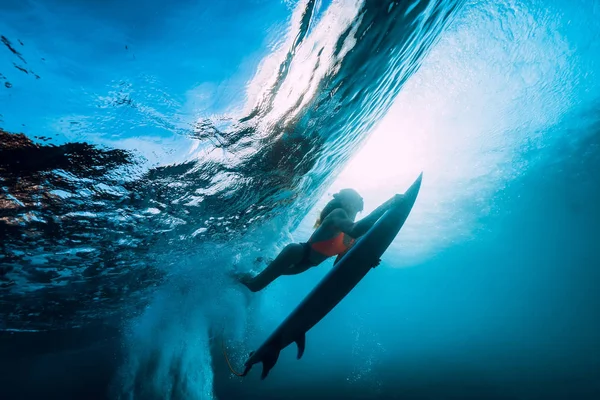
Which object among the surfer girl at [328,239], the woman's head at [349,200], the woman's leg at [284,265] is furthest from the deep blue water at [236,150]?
the woman's leg at [284,265]

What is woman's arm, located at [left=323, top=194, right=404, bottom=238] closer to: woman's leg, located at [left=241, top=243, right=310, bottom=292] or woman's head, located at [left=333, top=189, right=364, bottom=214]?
woman's head, located at [left=333, top=189, right=364, bottom=214]

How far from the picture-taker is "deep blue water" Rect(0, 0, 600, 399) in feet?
13.1

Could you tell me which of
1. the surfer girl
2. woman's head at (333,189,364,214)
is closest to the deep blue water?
woman's head at (333,189,364,214)

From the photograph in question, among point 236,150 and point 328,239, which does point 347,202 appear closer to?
point 328,239

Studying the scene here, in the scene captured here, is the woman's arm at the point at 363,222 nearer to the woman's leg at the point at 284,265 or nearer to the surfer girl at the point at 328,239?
the surfer girl at the point at 328,239

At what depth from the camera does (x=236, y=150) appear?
6871 millimetres

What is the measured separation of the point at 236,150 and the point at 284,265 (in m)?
3.42

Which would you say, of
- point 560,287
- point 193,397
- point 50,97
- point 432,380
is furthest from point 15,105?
point 560,287

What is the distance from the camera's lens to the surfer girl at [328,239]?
16.3 ft

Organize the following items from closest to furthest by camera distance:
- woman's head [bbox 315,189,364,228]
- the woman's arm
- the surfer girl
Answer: the woman's arm
the surfer girl
woman's head [bbox 315,189,364,228]

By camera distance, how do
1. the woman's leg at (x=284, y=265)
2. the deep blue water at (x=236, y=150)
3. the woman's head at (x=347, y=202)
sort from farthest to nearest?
the woman's leg at (x=284, y=265), the woman's head at (x=347, y=202), the deep blue water at (x=236, y=150)

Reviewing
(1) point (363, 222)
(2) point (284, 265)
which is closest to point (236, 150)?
(2) point (284, 265)

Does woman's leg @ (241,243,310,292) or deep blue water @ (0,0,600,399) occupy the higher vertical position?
deep blue water @ (0,0,600,399)

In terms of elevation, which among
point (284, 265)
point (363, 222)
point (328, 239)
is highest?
point (284, 265)
